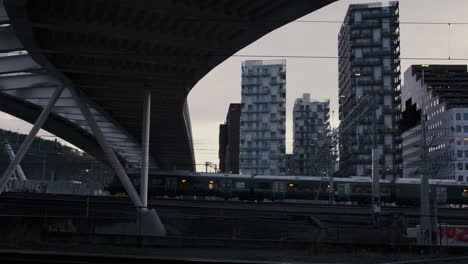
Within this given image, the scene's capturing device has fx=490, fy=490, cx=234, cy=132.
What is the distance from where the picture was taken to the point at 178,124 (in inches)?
1569

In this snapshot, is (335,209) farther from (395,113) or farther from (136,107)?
(395,113)

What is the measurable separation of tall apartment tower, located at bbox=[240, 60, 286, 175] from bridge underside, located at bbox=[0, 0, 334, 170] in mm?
101407

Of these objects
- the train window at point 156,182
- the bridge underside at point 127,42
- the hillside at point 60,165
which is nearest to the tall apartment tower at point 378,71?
the hillside at point 60,165

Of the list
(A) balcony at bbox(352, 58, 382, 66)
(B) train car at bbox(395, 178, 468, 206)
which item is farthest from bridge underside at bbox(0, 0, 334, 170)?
(A) balcony at bbox(352, 58, 382, 66)

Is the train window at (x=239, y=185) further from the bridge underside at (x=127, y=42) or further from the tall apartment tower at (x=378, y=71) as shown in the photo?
the tall apartment tower at (x=378, y=71)

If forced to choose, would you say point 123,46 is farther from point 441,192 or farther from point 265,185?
point 441,192

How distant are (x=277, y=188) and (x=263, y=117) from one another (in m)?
90.8

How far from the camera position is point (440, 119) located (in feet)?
390

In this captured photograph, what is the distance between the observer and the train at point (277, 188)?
4894cm

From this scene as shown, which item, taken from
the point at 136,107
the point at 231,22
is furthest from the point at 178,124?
the point at 231,22

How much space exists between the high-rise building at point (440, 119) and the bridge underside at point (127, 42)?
50111mm

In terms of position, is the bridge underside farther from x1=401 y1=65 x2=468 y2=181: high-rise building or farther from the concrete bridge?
x1=401 y1=65 x2=468 y2=181: high-rise building

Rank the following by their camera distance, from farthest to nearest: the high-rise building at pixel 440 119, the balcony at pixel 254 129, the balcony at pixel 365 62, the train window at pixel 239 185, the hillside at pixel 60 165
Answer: the balcony at pixel 254 129
the balcony at pixel 365 62
the hillside at pixel 60 165
the high-rise building at pixel 440 119
the train window at pixel 239 185

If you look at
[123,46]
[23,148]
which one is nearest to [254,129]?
[23,148]
